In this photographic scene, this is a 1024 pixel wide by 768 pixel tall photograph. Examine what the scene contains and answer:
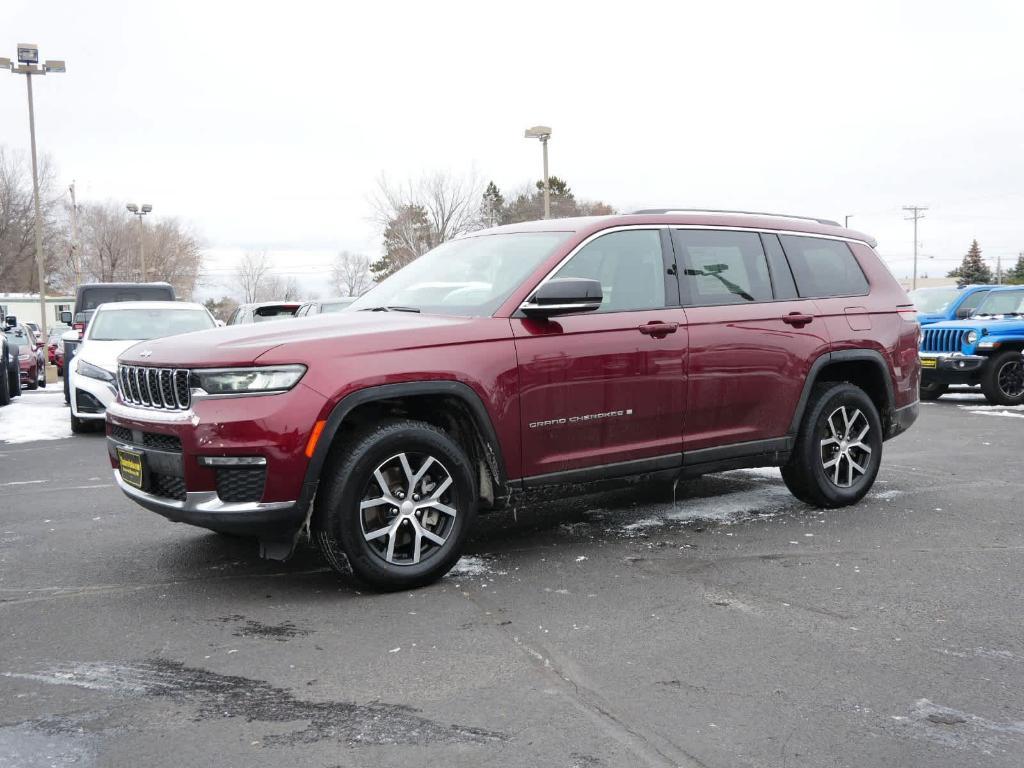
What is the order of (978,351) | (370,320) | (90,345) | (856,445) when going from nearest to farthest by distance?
(370,320)
(856,445)
(90,345)
(978,351)

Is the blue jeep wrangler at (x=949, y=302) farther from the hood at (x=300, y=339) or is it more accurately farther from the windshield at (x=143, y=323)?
the hood at (x=300, y=339)

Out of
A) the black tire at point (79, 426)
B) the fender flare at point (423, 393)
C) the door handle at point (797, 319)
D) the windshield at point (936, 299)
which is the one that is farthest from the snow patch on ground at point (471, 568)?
the windshield at point (936, 299)

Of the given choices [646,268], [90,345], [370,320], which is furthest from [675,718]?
[90,345]

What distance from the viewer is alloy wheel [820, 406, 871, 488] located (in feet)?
20.8

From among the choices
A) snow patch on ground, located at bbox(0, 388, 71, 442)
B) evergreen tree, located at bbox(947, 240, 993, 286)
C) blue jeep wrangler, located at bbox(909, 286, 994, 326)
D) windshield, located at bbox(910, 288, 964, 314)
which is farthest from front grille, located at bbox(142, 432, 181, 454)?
Result: evergreen tree, located at bbox(947, 240, 993, 286)

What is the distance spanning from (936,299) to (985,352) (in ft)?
7.91

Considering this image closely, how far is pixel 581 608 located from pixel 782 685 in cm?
112

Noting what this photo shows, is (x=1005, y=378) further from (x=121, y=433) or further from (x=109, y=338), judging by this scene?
(x=121, y=433)

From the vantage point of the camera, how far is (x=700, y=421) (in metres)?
5.59

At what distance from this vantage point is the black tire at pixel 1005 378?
13625 mm

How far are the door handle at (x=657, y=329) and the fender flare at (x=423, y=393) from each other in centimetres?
112

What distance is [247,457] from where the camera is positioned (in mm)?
4227

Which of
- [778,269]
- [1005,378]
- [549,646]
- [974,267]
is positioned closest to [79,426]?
[778,269]

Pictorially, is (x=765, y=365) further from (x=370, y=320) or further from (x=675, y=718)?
(x=675, y=718)
